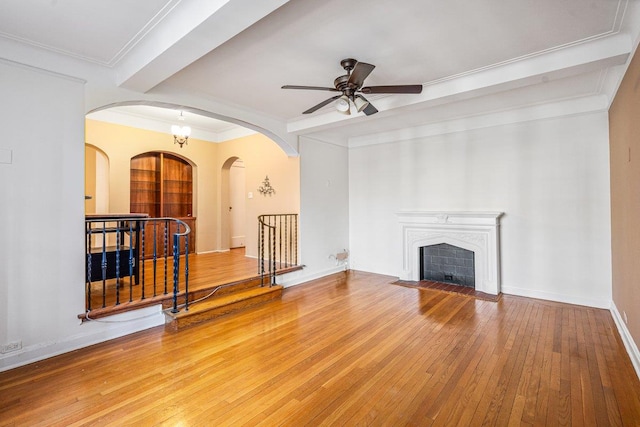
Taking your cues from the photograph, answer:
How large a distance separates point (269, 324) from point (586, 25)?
13.6 ft

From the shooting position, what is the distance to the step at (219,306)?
139 inches

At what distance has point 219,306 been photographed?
3.89m

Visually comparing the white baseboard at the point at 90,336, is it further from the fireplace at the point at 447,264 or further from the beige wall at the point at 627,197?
the beige wall at the point at 627,197

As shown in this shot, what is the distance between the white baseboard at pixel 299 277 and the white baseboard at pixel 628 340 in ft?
13.7

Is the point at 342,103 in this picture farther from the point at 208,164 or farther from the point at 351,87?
the point at 208,164

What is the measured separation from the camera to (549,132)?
14.4 feet

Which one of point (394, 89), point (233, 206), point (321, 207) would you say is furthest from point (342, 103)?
point (233, 206)

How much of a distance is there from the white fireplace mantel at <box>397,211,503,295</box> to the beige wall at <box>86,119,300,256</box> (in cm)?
218

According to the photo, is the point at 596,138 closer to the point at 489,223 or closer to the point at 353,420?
the point at 489,223

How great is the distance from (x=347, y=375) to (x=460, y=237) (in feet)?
11.3

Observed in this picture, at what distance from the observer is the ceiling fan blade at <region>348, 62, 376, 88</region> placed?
2.68 m

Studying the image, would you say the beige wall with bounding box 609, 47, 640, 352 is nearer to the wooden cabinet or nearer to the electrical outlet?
the electrical outlet

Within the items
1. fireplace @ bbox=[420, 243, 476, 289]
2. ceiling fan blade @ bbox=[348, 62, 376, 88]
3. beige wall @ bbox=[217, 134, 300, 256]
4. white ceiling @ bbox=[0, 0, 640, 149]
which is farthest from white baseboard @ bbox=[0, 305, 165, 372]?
fireplace @ bbox=[420, 243, 476, 289]

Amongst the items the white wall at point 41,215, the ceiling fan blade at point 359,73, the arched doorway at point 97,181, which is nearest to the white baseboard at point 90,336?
the white wall at point 41,215
